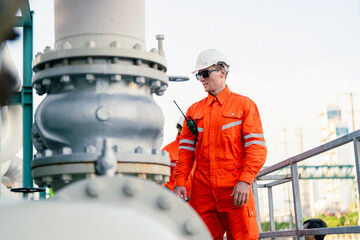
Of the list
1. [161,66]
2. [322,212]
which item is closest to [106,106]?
[161,66]

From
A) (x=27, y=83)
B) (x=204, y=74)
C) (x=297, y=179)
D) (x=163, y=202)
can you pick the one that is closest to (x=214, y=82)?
(x=204, y=74)

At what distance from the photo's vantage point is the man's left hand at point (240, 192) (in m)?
3.16

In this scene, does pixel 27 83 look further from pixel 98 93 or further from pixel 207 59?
pixel 98 93

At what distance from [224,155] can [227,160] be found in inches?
1.4

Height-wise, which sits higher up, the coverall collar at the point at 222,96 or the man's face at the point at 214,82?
the man's face at the point at 214,82

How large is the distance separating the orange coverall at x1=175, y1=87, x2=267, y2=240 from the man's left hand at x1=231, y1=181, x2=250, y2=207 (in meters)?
0.04

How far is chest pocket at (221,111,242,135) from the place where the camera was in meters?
3.37

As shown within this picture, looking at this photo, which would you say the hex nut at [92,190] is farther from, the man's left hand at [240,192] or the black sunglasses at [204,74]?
the black sunglasses at [204,74]

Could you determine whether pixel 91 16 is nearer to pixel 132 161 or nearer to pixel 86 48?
pixel 86 48

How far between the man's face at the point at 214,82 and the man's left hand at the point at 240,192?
67 cm

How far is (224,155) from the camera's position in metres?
3.34

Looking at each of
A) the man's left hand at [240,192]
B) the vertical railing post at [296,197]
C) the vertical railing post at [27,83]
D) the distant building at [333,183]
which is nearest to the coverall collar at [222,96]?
the man's left hand at [240,192]

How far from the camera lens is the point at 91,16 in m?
1.86

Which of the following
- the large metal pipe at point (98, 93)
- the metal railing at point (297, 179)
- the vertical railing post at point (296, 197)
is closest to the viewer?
the large metal pipe at point (98, 93)
